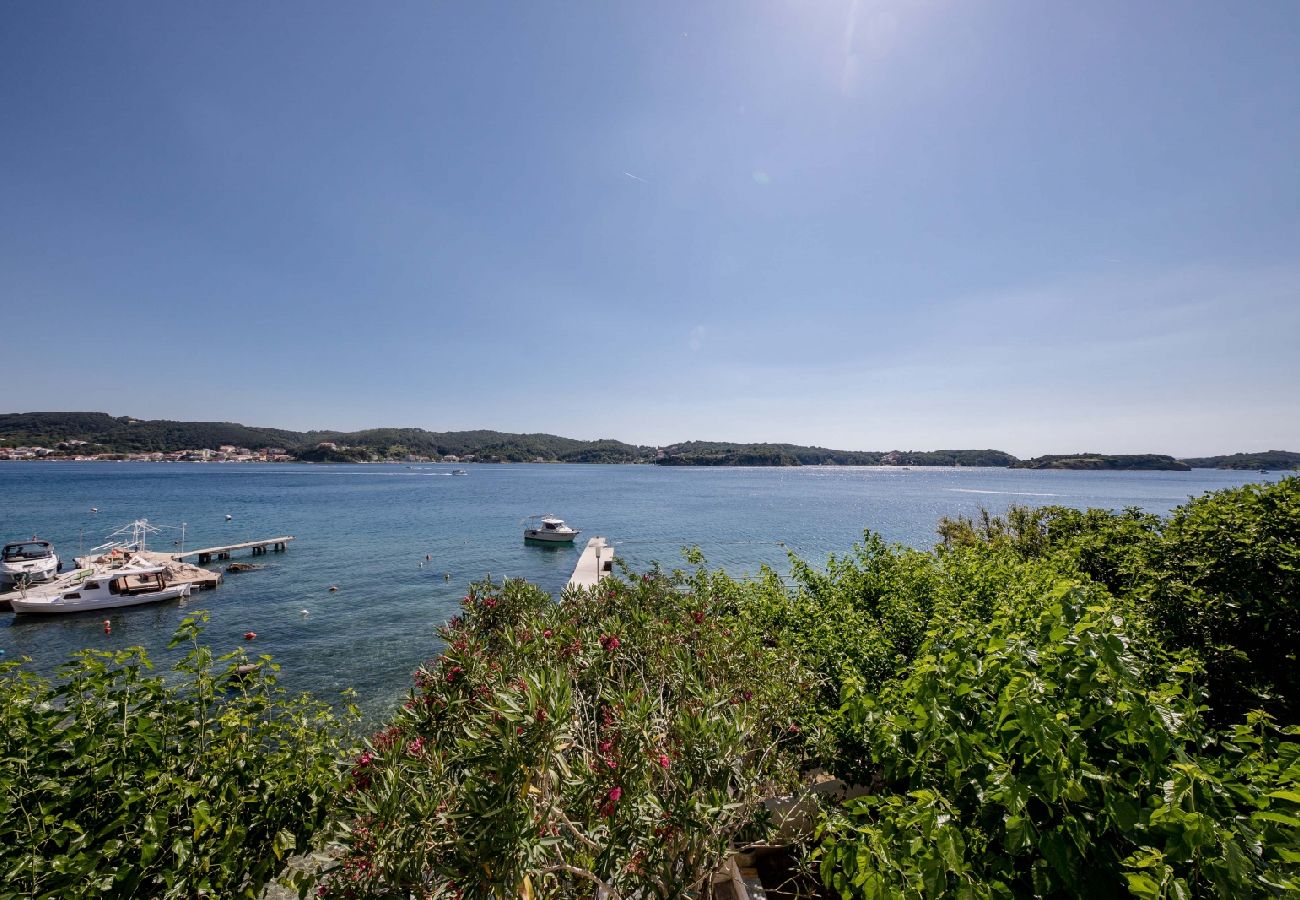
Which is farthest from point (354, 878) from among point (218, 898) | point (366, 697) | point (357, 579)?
point (357, 579)

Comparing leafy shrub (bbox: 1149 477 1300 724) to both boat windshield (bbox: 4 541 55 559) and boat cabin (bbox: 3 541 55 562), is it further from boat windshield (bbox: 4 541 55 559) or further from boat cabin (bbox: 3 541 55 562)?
boat windshield (bbox: 4 541 55 559)

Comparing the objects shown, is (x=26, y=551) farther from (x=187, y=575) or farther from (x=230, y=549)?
(x=187, y=575)

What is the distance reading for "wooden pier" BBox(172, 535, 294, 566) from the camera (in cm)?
3442

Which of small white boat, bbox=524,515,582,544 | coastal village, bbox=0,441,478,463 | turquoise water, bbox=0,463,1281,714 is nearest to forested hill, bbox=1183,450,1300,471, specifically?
turquoise water, bbox=0,463,1281,714

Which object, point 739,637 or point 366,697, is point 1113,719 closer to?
point 739,637

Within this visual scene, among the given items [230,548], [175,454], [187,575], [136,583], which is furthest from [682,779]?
[175,454]

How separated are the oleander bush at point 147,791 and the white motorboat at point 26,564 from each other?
119 ft

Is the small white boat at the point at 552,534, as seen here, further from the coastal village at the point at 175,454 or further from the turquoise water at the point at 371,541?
the coastal village at the point at 175,454

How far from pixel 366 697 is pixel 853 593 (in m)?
14.5

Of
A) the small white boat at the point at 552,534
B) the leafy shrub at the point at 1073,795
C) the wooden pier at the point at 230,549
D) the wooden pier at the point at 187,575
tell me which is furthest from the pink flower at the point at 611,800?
the wooden pier at the point at 230,549

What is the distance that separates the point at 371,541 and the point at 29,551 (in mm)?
18484

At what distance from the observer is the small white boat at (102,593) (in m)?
22.9

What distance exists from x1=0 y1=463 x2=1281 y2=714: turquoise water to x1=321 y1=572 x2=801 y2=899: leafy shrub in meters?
12.0

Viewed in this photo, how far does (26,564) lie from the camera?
2723cm
